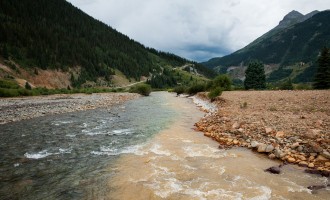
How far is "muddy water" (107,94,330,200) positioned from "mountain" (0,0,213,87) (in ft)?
275

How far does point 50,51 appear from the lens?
4980 inches

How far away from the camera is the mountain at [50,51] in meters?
102

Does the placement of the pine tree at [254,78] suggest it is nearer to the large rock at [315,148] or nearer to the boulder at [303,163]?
the large rock at [315,148]

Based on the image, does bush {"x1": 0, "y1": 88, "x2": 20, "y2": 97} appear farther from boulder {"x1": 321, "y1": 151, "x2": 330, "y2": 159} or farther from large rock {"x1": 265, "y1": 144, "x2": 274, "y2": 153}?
boulder {"x1": 321, "y1": 151, "x2": 330, "y2": 159}

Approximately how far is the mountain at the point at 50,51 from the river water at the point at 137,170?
256 ft

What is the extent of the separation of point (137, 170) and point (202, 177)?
3.28m

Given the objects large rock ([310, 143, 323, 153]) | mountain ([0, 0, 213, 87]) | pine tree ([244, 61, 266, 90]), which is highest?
mountain ([0, 0, 213, 87])

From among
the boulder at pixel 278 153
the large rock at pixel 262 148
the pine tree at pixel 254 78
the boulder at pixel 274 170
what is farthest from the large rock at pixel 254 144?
the pine tree at pixel 254 78

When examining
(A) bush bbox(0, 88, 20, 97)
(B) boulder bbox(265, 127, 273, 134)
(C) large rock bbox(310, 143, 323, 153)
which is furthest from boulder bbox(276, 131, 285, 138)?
(A) bush bbox(0, 88, 20, 97)

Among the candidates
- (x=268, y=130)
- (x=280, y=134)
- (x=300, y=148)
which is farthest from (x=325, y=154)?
(x=268, y=130)

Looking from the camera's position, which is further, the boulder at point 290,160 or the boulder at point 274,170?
the boulder at point 290,160

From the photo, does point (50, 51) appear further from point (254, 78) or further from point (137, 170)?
point (137, 170)

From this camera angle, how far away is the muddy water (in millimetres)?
9805

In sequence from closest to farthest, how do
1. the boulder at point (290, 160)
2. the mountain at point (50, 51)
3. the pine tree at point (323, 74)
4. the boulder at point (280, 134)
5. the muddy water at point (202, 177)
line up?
the muddy water at point (202, 177), the boulder at point (290, 160), the boulder at point (280, 134), the pine tree at point (323, 74), the mountain at point (50, 51)
